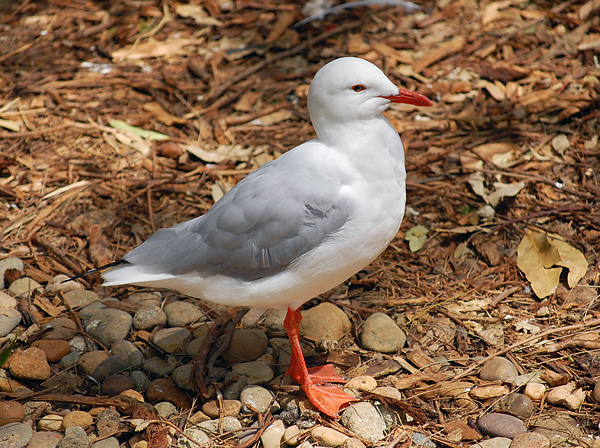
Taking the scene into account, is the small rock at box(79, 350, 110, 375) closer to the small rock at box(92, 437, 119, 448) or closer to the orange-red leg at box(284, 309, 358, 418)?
the small rock at box(92, 437, 119, 448)

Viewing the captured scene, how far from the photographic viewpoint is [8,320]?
4059 millimetres

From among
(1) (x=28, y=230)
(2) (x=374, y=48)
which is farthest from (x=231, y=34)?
(1) (x=28, y=230)

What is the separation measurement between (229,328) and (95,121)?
2.77 metres

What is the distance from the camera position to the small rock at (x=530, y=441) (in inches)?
122

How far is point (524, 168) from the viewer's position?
4.96 m

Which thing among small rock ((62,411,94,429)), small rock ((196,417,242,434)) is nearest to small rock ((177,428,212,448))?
small rock ((196,417,242,434))

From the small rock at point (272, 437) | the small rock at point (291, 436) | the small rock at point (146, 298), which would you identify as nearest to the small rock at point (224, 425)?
the small rock at point (272, 437)

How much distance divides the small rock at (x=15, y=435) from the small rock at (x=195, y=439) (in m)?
0.83

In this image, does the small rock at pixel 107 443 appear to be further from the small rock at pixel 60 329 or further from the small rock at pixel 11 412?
the small rock at pixel 60 329

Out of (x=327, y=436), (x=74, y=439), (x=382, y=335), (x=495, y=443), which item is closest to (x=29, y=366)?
(x=74, y=439)

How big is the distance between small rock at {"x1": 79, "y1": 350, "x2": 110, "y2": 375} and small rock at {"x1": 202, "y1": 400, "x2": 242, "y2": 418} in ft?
2.57

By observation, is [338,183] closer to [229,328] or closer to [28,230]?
[229,328]

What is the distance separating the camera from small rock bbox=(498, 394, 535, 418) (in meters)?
3.33

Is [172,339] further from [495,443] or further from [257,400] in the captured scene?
[495,443]
